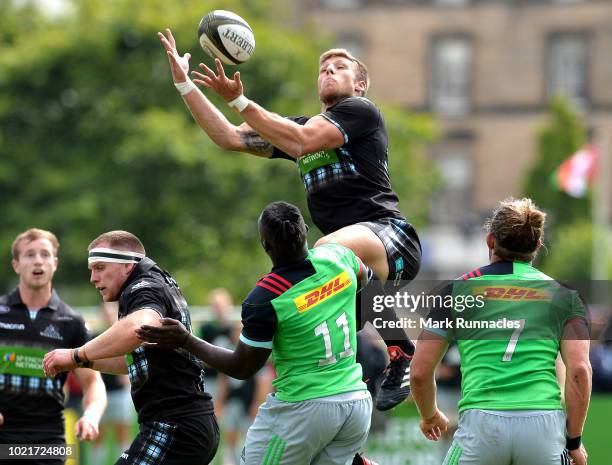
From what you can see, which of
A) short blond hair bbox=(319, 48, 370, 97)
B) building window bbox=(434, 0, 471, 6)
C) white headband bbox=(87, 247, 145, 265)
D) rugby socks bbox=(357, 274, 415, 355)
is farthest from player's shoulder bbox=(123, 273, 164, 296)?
building window bbox=(434, 0, 471, 6)

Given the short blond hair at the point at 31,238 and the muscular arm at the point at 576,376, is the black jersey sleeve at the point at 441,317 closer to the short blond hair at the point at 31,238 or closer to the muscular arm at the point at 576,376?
the muscular arm at the point at 576,376

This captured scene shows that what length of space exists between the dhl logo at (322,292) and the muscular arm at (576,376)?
1.27m

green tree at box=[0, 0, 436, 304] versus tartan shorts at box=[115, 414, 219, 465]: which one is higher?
green tree at box=[0, 0, 436, 304]

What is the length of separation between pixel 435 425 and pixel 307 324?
141 cm

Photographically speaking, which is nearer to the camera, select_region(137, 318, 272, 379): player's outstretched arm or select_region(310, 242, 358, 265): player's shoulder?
select_region(137, 318, 272, 379): player's outstretched arm

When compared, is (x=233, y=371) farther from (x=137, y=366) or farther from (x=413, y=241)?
(x=413, y=241)

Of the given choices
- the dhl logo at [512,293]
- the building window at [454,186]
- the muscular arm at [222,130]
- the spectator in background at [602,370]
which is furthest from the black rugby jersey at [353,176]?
the building window at [454,186]

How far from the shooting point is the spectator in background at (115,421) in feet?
50.4

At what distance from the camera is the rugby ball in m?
8.05

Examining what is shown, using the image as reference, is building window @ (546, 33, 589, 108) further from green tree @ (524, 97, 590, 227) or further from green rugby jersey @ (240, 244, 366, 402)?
green rugby jersey @ (240, 244, 366, 402)

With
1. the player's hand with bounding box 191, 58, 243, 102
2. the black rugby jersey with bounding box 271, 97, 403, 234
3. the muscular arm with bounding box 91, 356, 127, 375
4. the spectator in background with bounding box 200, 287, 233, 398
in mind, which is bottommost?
the spectator in background with bounding box 200, 287, 233, 398

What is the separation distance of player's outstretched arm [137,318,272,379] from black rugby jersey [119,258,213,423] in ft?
1.31

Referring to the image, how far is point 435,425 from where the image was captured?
7.81 metres

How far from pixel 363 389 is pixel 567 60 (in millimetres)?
55531
